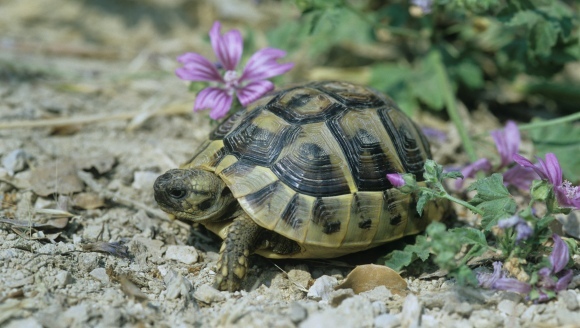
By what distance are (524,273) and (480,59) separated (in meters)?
3.14

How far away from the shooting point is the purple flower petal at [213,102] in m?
3.44

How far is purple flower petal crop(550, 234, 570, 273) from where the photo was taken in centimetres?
260

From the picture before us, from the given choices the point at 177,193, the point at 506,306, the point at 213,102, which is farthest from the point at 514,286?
the point at 213,102

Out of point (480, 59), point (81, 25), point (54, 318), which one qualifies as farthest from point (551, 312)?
point (81, 25)

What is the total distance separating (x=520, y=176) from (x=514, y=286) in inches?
47.0

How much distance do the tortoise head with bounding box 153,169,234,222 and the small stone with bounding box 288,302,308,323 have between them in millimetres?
690

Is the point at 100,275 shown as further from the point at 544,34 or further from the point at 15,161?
the point at 544,34

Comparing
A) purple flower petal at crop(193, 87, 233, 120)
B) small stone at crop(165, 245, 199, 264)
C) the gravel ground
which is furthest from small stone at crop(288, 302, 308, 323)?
purple flower petal at crop(193, 87, 233, 120)

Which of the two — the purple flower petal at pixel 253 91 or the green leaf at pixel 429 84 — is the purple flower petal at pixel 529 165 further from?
the green leaf at pixel 429 84

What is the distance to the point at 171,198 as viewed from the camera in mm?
2932

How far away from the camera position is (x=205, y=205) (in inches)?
116

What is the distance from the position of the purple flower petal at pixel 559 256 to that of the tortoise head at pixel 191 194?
4.91ft

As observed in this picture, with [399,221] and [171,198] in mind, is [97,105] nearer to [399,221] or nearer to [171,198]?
[171,198]

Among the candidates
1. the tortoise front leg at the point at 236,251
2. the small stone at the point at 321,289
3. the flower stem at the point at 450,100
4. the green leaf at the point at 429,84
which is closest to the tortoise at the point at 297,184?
the tortoise front leg at the point at 236,251
